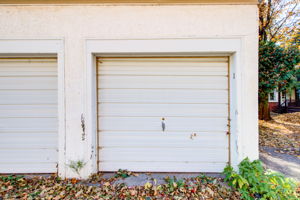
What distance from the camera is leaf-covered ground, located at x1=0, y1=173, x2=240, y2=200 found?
86.4 inches

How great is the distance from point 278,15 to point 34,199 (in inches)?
386

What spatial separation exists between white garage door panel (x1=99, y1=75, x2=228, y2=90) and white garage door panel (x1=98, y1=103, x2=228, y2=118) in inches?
14.6

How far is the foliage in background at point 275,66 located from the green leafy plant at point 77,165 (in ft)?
16.1

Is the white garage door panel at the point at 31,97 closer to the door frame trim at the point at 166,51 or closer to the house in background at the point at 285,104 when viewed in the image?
the door frame trim at the point at 166,51

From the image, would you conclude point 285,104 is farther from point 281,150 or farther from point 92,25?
point 92,25

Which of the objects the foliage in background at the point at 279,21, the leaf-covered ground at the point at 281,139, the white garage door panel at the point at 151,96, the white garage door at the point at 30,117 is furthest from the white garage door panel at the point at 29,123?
the foliage in background at the point at 279,21

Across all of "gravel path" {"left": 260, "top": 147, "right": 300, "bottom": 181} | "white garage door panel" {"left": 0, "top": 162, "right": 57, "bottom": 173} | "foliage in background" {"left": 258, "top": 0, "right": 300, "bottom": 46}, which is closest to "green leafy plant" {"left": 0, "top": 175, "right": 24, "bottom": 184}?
"white garage door panel" {"left": 0, "top": 162, "right": 57, "bottom": 173}

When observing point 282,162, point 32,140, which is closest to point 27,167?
point 32,140

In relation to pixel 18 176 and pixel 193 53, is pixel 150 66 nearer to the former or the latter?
pixel 193 53

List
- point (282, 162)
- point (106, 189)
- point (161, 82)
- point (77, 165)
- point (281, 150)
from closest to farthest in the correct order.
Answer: point (106, 189), point (77, 165), point (161, 82), point (282, 162), point (281, 150)

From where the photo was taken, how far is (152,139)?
2.79 meters

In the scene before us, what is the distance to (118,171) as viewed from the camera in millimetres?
2730

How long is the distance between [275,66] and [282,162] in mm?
2554

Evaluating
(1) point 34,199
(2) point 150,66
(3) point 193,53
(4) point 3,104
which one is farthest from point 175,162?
(4) point 3,104
